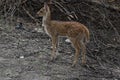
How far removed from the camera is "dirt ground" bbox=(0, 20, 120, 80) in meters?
7.38

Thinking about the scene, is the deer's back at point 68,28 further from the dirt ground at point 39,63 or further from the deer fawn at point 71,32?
the dirt ground at point 39,63

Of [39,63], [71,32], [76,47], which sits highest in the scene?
[71,32]

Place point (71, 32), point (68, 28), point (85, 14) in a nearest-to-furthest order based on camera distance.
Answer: point (71, 32) → point (68, 28) → point (85, 14)

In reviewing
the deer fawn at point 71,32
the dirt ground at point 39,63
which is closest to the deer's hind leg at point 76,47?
the deer fawn at point 71,32

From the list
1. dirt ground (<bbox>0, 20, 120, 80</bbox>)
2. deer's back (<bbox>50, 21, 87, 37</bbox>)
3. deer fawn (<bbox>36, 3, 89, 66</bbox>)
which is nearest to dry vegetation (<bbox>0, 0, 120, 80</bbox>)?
dirt ground (<bbox>0, 20, 120, 80</bbox>)

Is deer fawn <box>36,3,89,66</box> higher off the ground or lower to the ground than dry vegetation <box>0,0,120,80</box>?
higher

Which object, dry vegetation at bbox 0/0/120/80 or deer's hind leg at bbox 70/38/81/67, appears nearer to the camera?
deer's hind leg at bbox 70/38/81/67

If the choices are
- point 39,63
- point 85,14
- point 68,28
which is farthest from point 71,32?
point 85,14

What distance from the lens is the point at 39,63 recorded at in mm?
7863

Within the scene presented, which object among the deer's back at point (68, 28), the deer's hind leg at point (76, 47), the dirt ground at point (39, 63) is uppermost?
the deer's back at point (68, 28)

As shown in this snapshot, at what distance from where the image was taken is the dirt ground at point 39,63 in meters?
7.38

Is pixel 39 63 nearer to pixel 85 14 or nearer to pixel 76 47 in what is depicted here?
pixel 76 47

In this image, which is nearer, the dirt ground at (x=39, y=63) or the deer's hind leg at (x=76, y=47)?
the dirt ground at (x=39, y=63)

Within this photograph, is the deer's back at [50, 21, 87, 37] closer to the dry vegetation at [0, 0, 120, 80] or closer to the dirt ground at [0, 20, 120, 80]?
the dirt ground at [0, 20, 120, 80]
